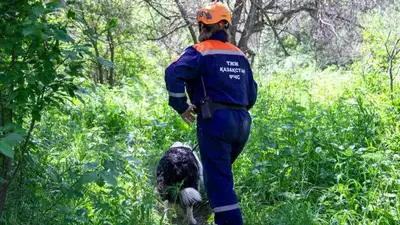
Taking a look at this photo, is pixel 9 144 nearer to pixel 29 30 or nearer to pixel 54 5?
pixel 29 30

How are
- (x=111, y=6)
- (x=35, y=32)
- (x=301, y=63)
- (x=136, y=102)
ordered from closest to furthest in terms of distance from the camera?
(x=35, y=32) → (x=136, y=102) → (x=111, y=6) → (x=301, y=63)

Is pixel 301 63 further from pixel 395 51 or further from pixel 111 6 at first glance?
pixel 395 51

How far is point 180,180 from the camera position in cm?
539

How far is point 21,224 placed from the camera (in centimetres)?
362

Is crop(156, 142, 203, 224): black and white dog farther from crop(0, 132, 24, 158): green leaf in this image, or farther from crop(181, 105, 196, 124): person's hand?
crop(0, 132, 24, 158): green leaf

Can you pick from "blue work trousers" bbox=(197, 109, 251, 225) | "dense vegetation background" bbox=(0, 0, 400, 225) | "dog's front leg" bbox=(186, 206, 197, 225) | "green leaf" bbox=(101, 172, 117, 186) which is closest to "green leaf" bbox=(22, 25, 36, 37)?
"dense vegetation background" bbox=(0, 0, 400, 225)

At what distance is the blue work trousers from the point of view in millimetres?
Answer: 4215

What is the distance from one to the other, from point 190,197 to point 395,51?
412 cm

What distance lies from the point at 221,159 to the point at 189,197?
1.12m

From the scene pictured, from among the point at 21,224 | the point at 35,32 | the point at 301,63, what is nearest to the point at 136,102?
the point at 21,224

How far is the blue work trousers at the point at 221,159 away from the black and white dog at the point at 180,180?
972 millimetres

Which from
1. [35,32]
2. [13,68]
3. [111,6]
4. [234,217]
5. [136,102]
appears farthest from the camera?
[111,6]

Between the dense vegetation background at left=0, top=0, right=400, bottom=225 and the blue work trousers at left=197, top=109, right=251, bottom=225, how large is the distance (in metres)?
0.50

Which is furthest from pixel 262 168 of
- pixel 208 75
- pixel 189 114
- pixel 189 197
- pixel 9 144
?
pixel 9 144
